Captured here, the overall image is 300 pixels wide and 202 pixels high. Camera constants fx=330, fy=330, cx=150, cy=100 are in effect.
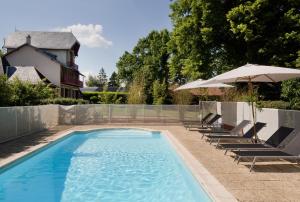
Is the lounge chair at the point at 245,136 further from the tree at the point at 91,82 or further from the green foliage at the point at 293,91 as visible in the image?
the tree at the point at 91,82

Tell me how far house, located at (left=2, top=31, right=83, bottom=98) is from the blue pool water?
942 inches

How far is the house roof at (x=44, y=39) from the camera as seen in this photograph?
1686 inches

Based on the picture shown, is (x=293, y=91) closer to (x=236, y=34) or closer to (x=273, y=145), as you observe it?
(x=273, y=145)

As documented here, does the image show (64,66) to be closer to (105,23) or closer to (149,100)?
(149,100)

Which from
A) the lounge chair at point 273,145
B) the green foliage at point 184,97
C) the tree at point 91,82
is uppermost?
the tree at point 91,82

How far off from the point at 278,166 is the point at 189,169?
2313 mm

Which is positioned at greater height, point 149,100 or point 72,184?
point 149,100

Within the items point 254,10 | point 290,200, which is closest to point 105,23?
point 254,10

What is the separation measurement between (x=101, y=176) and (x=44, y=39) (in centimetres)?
3844

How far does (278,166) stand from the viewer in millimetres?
8547

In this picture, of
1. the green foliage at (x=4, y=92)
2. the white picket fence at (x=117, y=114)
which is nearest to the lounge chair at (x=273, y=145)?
the green foliage at (x=4, y=92)

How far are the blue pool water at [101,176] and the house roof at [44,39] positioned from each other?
103ft

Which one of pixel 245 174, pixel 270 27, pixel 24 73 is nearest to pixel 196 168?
pixel 245 174

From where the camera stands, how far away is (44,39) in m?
44.1
